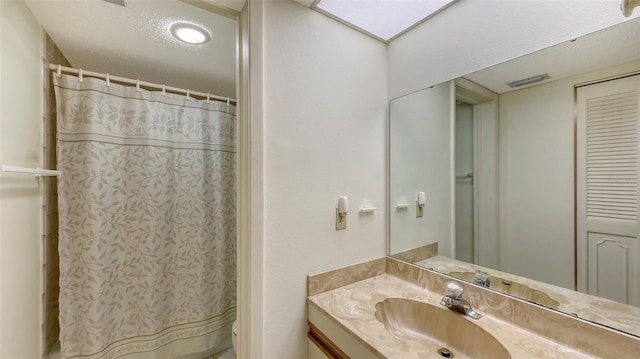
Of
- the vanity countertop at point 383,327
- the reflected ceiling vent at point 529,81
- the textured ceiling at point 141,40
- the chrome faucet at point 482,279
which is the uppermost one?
the textured ceiling at point 141,40

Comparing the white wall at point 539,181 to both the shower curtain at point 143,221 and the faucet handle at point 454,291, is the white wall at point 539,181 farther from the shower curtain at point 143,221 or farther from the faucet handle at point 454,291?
the shower curtain at point 143,221

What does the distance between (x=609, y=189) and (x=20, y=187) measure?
2394 mm

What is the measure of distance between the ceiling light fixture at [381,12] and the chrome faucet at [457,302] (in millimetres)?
1256

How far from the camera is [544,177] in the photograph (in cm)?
88

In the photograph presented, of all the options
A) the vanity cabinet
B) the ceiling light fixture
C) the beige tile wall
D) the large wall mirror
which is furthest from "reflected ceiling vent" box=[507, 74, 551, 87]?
the beige tile wall

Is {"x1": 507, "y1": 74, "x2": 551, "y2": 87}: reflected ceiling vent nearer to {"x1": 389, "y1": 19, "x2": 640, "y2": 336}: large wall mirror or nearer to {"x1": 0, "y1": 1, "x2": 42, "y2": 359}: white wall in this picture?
{"x1": 389, "y1": 19, "x2": 640, "y2": 336}: large wall mirror

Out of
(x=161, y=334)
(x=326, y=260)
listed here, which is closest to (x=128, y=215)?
(x=161, y=334)

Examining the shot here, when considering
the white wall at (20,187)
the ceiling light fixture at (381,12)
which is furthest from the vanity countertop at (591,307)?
the white wall at (20,187)

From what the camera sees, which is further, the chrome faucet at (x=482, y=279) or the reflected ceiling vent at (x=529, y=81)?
the chrome faucet at (x=482, y=279)

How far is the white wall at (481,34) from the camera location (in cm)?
80

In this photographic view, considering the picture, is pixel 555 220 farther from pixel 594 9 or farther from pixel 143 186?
pixel 143 186

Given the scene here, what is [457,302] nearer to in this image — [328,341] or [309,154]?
[328,341]

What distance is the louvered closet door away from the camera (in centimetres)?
70

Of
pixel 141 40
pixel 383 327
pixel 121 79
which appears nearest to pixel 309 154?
pixel 383 327
